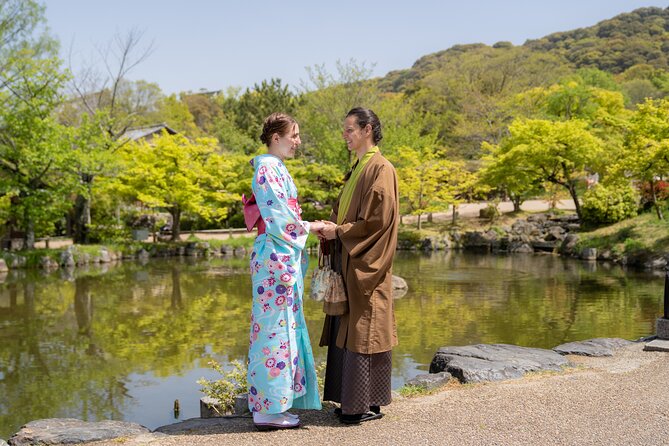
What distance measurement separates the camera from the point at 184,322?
29.5 ft

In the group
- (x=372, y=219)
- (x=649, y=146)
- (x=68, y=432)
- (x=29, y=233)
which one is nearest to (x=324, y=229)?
(x=372, y=219)

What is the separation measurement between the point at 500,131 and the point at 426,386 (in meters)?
26.0

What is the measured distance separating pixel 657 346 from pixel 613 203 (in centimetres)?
1449

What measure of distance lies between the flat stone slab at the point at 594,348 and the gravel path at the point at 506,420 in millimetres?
907

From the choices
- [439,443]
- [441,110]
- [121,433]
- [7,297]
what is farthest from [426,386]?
[441,110]

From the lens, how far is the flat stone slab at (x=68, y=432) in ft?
10.4

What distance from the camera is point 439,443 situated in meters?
3.06

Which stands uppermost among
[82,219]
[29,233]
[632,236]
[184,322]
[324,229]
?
[324,229]

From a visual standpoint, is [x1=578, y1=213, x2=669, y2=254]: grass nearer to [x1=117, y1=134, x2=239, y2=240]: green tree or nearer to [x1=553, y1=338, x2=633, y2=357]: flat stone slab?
[x1=553, y1=338, x2=633, y2=357]: flat stone slab

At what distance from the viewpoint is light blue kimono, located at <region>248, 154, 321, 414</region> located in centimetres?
331

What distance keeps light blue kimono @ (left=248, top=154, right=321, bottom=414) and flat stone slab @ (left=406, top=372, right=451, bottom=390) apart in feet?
3.97

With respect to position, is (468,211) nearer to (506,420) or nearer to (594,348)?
(594,348)

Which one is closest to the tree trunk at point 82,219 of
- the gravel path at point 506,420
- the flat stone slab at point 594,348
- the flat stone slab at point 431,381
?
the flat stone slab at point 594,348

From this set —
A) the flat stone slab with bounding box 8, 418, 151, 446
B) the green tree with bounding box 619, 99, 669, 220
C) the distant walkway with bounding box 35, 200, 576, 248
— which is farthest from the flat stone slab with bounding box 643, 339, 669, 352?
the distant walkway with bounding box 35, 200, 576, 248
